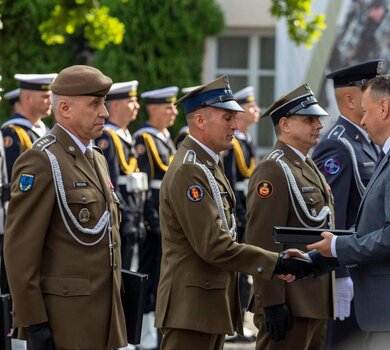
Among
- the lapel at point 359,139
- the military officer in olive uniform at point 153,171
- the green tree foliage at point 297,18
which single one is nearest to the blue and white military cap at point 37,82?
the military officer in olive uniform at point 153,171

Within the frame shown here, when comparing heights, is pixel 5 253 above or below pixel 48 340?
above

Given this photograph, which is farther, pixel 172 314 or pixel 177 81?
pixel 177 81

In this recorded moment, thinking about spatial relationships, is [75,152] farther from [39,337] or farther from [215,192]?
[39,337]

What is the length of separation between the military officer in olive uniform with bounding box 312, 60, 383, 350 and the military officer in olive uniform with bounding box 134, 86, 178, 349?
2.58m

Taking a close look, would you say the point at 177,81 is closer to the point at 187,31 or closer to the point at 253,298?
the point at 187,31

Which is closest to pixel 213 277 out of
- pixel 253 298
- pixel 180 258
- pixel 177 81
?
pixel 180 258

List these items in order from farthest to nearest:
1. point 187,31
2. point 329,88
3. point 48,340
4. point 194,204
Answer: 1. point 187,31
2. point 329,88
3. point 194,204
4. point 48,340

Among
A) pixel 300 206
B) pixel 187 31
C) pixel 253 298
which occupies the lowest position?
pixel 253 298

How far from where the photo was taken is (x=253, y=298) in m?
6.89

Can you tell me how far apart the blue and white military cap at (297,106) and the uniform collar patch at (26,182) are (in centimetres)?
185

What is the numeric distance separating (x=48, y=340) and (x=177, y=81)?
12483mm

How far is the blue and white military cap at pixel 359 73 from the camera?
779 centimetres

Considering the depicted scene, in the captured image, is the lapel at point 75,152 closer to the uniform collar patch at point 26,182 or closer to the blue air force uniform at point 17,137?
the uniform collar patch at point 26,182

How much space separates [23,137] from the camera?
952 cm
